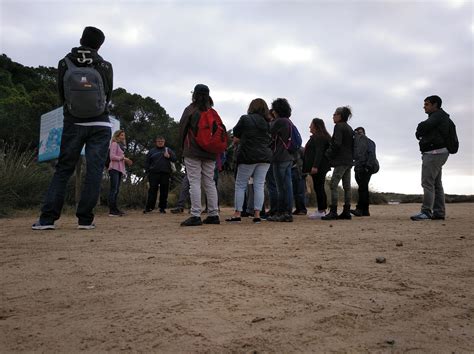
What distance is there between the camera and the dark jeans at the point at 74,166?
490 cm

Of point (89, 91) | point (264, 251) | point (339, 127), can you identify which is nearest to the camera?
point (264, 251)

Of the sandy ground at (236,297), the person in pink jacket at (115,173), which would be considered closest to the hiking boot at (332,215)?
the sandy ground at (236,297)

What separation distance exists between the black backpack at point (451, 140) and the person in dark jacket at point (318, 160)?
5.80 ft

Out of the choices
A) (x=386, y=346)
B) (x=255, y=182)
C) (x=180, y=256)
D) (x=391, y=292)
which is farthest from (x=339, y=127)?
(x=386, y=346)

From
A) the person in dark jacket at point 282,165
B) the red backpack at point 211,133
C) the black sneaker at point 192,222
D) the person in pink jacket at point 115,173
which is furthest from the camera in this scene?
the person in pink jacket at point 115,173

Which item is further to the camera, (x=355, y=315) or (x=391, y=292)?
(x=391, y=292)

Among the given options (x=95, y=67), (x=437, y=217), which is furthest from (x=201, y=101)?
(x=437, y=217)

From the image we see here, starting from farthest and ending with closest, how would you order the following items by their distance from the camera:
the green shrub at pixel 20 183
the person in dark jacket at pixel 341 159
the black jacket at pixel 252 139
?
the green shrub at pixel 20 183 < the person in dark jacket at pixel 341 159 < the black jacket at pixel 252 139

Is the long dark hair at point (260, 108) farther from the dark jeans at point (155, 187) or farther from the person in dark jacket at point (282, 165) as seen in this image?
the dark jeans at point (155, 187)

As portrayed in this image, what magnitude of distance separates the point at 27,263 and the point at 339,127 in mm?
5085

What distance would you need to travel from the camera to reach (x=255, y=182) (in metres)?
6.32

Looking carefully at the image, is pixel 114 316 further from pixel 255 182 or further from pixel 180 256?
pixel 255 182

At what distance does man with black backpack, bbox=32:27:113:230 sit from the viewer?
4773 millimetres

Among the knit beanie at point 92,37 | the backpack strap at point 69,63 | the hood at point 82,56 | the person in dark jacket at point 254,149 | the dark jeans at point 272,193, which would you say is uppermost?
the knit beanie at point 92,37
